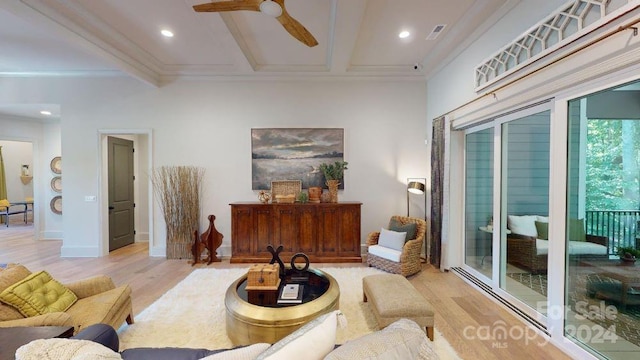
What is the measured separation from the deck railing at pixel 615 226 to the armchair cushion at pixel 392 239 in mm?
2120

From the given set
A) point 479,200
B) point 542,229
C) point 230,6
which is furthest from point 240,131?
point 542,229

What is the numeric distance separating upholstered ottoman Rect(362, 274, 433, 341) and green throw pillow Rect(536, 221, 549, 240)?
148 centimetres

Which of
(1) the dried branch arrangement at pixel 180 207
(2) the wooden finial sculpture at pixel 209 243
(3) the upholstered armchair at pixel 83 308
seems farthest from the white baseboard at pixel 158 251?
(3) the upholstered armchair at pixel 83 308

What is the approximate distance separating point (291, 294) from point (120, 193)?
520 centimetres

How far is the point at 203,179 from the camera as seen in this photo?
5.12 m

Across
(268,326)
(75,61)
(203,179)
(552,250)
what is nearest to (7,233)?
(75,61)

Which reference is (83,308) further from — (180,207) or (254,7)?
(254,7)

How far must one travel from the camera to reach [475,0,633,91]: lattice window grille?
2.04 m

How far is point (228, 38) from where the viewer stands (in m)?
3.65

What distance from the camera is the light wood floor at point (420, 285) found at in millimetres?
Result: 2406

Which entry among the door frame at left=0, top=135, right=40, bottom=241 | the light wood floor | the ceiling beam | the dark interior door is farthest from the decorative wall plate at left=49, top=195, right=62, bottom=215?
the ceiling beam

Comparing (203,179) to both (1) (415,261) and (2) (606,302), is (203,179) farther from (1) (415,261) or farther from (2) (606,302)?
(2) (606,302)

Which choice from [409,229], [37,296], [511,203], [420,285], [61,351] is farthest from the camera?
[409,229]

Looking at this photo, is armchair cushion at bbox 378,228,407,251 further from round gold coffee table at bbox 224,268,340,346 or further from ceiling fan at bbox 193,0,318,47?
ceiling fan at bbox 193,0,318,47
